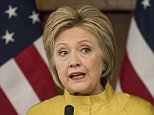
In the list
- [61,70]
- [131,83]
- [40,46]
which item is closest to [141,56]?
[131,83]

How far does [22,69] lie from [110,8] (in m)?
0.46

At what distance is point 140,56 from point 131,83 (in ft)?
0.38

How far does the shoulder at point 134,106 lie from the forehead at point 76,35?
178mm

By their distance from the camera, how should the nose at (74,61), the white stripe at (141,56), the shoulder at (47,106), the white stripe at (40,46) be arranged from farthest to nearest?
the white stripe at (40,46) → the white stripe at (141,56) → the shoulder at (47,106) → the nose at (74,61)

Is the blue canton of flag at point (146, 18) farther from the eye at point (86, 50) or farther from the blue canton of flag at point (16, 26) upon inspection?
the eye at point (86, 50)

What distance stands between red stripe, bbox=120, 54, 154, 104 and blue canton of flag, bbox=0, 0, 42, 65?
0.39 metres

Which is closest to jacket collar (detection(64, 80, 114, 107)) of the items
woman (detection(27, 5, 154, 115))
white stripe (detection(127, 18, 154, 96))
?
woman (detection(27, 5, 154, 115))

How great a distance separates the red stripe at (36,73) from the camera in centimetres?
173

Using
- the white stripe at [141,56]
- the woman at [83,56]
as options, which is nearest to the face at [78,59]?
the woman at [83,56]

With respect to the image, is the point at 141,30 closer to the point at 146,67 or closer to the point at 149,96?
the point at 146,67

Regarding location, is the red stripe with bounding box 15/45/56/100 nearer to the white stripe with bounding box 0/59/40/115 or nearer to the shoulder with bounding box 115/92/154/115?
the white stripe with bounding box 0/59/40/115

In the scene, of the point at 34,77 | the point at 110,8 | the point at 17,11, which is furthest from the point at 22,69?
the point at 110,8

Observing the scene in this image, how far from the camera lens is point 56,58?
0.97 m

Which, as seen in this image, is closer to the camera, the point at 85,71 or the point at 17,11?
the point at 85,71
